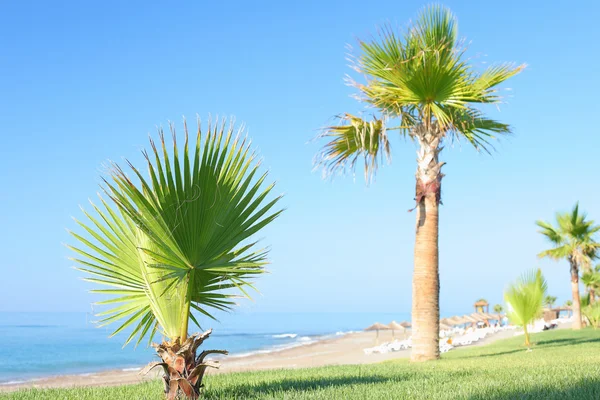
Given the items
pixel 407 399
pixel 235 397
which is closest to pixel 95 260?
pixel 235 397

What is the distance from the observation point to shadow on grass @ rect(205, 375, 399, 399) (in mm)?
6027

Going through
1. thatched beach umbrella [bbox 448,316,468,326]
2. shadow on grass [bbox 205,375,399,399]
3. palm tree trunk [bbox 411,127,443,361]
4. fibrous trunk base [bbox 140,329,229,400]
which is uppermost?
palm tree trunk [bbox 411,127,443,361]

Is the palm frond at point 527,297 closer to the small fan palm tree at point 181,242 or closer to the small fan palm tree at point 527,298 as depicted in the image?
the small fan palm tree at point 527,298

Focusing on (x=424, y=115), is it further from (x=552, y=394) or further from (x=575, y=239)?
(x=575, y=239)

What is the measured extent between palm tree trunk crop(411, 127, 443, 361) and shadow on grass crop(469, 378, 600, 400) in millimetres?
7359

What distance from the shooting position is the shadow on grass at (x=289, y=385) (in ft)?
19.8

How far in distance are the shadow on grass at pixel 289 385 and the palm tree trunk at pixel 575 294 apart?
26.4 metres

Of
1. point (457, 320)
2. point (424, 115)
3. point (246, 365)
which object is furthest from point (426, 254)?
point (457, 320)

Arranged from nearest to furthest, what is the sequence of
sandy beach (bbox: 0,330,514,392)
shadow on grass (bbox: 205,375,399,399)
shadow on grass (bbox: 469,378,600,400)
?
shadow on grass (bbox: 469,378,600,400) < shadow on grass (bbox: 205,375,399,399) < sandy beach (bbox: 0,330,514,392)

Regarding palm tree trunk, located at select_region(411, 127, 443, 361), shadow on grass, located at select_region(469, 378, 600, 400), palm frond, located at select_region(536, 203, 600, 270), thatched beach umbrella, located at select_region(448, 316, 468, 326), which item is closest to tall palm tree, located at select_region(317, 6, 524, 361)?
palm tree trunk, located at select_region(411, 127, 443, 361)

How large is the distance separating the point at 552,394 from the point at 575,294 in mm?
28729

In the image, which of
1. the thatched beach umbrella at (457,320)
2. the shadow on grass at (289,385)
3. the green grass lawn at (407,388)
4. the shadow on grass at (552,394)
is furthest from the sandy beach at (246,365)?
the thatched beach umbrella at (457,320)

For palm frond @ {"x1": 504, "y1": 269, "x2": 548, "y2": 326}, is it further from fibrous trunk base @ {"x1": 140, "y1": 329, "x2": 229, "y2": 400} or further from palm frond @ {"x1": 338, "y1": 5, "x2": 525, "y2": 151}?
fibrous trunk base @ {"x1": 140, "y1": 329, "x2": 229, "y2": 400}

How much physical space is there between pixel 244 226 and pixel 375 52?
8.18 meters
